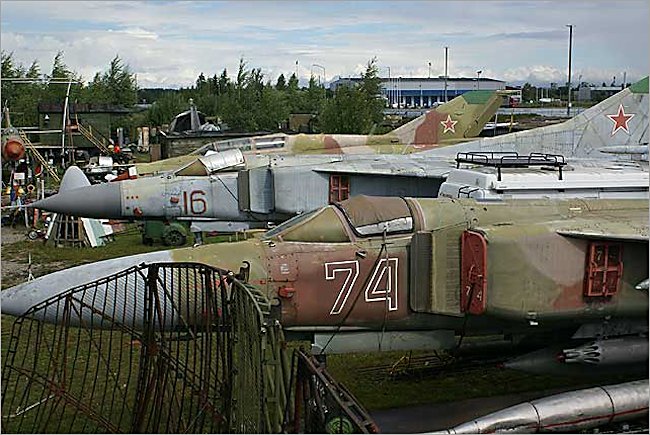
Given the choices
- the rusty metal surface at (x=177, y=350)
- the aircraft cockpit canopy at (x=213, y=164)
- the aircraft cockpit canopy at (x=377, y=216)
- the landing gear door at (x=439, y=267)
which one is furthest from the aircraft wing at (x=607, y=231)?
the aircraft cockpit canopy at (x=213, y=164)

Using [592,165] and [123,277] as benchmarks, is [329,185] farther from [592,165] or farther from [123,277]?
[123,277]

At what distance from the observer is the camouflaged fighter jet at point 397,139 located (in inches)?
726

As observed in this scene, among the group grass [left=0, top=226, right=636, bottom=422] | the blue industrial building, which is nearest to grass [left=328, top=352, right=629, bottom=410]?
grass [left=0, top=226, right=636, bottom=422]

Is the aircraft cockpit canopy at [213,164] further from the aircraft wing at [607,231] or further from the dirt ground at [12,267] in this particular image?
the aircraft wing at [607,231]

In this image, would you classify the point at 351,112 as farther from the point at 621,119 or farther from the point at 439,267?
the point at 439,267

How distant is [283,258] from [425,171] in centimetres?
681

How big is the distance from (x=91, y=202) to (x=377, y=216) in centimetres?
873

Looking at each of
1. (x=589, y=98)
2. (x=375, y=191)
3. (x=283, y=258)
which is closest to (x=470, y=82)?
(x=589, y=98)

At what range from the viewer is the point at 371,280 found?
316 inches

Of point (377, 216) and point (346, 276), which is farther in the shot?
point (377, 216)

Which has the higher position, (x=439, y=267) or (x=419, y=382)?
(x=439, y=267)

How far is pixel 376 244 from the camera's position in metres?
8.12

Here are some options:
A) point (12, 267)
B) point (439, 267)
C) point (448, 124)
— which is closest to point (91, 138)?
point (12, 267)

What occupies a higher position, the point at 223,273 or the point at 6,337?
the point at 223,273
